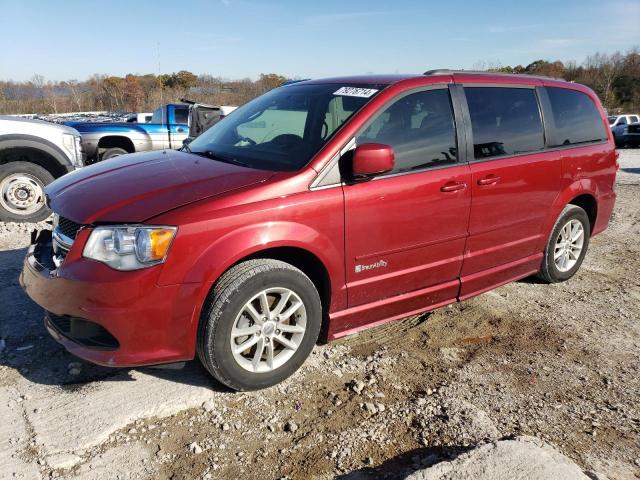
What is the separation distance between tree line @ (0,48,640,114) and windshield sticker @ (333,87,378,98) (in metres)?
21.1

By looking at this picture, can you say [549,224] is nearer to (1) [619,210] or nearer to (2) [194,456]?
(2) [194,456]

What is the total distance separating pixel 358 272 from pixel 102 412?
171cm

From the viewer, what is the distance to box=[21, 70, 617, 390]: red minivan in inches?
105

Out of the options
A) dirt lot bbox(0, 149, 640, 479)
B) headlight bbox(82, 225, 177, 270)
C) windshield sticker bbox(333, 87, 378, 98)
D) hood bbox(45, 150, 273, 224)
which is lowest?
dirt lot bbox(0, 149, 640, 479)

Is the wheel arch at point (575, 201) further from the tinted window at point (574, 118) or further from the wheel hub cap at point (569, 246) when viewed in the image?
the tinted window at point (574, 118)

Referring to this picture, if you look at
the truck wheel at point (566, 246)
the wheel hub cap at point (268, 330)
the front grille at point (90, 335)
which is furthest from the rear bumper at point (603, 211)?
the front grille at point (90, 335)

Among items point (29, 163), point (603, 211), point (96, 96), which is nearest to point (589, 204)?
point (603, 211)

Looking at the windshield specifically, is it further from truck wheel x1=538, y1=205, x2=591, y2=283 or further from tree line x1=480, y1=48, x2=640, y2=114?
tree line x1=480, y1=48, x2=640, y2=114

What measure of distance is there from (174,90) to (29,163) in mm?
31441

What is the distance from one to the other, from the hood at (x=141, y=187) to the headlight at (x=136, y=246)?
75 millimetres

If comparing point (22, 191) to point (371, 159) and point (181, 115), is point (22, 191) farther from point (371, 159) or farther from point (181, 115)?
point (181, 115)

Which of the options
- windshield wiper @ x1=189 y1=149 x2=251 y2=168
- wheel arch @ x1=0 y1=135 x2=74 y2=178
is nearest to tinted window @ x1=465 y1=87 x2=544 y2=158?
windshield wiper @ x1=189 y1=149 x2=251 y2=168

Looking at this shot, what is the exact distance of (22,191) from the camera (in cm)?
642

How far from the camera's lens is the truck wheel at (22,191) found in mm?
6336
